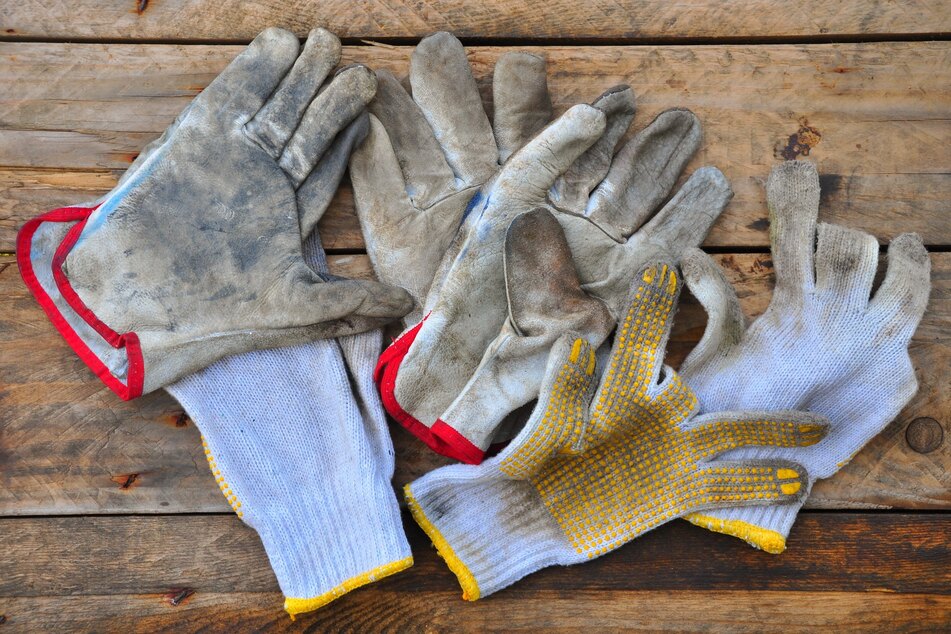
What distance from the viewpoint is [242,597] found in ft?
4.02

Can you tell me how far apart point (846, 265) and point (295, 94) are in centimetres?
93

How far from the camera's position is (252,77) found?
122 cm

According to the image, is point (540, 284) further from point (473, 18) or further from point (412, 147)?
point (473, 18)

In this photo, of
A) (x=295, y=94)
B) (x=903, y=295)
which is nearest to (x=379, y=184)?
(x=295, y=94)

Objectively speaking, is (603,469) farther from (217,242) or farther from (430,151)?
(217,242)

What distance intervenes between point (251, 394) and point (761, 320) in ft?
2.75

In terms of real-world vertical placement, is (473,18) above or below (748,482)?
above

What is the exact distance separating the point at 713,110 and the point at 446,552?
87 centimetres

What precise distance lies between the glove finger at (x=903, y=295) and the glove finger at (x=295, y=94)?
972 mm

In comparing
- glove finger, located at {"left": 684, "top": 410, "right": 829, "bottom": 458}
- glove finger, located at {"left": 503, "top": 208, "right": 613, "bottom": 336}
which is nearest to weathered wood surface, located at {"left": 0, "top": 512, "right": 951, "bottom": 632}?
glove finger, located at {"left": 684, "top": 410, "right": 829, "bottom": 458}

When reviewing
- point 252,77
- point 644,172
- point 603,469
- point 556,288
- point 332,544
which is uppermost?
point 252,77

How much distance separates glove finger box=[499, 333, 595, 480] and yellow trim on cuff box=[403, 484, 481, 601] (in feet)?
0.59

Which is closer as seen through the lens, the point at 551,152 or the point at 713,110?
the point at 551,152

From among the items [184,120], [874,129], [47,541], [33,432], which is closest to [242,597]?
[47,541]
